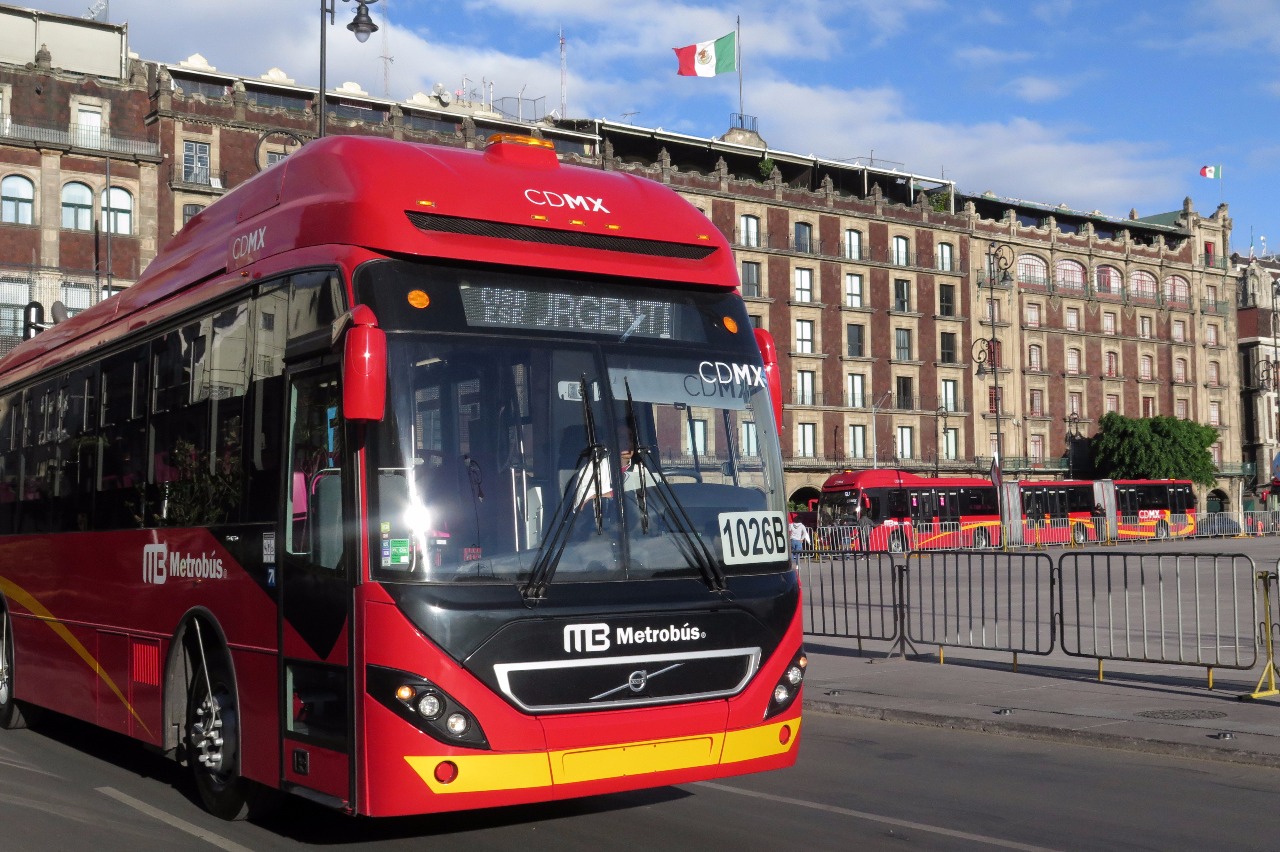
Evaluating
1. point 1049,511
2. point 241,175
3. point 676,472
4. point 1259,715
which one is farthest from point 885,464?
point 676,472

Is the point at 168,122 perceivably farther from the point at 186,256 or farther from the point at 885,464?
the point at 186,256

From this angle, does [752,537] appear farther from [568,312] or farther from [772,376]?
[568,312]

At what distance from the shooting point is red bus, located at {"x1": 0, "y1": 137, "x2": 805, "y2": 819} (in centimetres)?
629

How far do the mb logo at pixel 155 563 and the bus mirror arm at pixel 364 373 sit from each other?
2.90 metres

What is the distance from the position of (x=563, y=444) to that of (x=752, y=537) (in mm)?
1217

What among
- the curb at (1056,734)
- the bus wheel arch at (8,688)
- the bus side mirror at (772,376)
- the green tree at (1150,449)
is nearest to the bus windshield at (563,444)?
the bus side mirror at (772,376)

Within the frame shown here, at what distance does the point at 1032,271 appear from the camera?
279 ft

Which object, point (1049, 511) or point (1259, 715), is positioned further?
point (1049, 511)

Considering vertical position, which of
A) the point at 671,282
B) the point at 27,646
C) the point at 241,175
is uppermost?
the point at 241,175

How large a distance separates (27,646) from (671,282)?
23.3 ft

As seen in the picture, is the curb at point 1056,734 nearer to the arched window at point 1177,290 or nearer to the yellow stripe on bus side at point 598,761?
the yellow stripe on bus side at point 598,761

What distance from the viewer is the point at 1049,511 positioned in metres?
62.5

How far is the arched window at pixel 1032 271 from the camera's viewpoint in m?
84.3

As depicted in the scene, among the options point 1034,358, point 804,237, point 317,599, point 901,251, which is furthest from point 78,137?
point 1034,358
